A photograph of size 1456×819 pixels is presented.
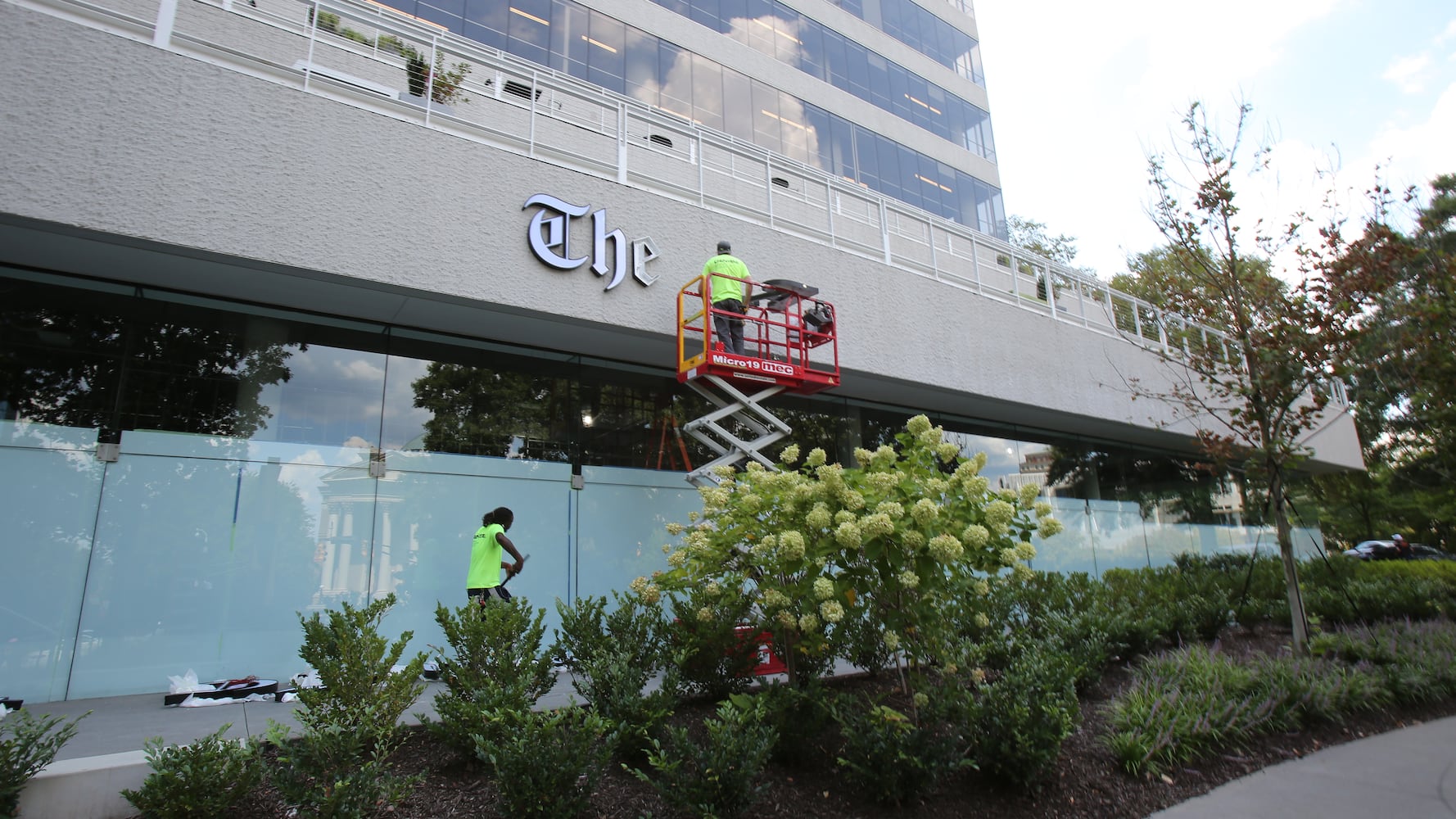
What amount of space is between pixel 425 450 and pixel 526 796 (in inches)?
222

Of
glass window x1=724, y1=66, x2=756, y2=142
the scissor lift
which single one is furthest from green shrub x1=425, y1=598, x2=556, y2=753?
glass window x1=724, y1=66, x2=756, y2=142

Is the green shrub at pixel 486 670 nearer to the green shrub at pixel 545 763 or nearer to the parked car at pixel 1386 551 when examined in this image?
the green shrub at pixel 545 763

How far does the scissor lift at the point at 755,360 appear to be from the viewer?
28.6 feet

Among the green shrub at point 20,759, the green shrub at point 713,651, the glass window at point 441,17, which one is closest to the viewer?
the green shrub at point 20,759

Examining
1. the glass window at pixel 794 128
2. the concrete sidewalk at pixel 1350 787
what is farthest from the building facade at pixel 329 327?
the concrete sidewalk at pixel 1350 787

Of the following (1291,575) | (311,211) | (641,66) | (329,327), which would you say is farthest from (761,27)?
(1291,575)

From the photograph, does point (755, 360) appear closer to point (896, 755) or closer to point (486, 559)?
point (486, 559)

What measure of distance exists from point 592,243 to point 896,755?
20.2ft

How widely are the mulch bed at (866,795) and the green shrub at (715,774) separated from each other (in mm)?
285

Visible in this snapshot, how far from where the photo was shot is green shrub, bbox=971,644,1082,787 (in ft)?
15.9

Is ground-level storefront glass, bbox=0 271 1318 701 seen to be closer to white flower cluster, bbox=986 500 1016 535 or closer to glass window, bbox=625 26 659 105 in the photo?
white flower cluster, bbox=986 500 1016 535

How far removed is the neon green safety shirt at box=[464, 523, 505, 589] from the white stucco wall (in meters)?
2.38

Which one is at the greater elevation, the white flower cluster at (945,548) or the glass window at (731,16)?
the glass window at (731,16)

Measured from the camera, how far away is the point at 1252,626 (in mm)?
11594
